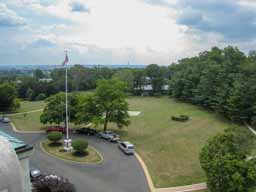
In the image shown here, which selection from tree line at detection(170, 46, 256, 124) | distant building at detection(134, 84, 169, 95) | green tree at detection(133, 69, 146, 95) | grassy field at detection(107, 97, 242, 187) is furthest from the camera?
distant building at detection(134, 84, 169, 95)

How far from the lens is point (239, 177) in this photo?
13.4 meters

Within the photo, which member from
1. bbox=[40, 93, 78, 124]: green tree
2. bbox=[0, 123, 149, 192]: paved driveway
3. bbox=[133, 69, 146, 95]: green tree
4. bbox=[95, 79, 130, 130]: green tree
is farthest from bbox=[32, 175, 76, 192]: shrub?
bbox=[133, 69, 146, 95]: green tree

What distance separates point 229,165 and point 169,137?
15.0 metres

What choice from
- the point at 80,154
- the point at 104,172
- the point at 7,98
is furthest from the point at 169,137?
the point at 7,98

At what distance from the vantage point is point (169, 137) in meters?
28.7

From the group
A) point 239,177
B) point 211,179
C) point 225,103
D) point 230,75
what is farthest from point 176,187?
point 230,75

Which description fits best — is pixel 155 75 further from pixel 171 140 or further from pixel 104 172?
pixel 104 172

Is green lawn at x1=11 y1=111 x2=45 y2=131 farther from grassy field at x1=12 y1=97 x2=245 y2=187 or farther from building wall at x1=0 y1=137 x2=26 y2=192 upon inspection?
building wall at x1=0 y1=137 x2=26 y2=192

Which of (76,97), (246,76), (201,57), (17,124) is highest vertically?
(201,57)

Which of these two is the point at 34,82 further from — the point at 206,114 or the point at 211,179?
the point at 211,179

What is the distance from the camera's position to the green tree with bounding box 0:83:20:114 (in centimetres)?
4054

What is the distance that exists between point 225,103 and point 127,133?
17.0m

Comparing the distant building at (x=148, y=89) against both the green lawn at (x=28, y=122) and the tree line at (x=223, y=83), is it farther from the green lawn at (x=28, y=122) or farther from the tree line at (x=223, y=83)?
the green lawn at (x=28, y=122)

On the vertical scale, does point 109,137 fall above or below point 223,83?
below
